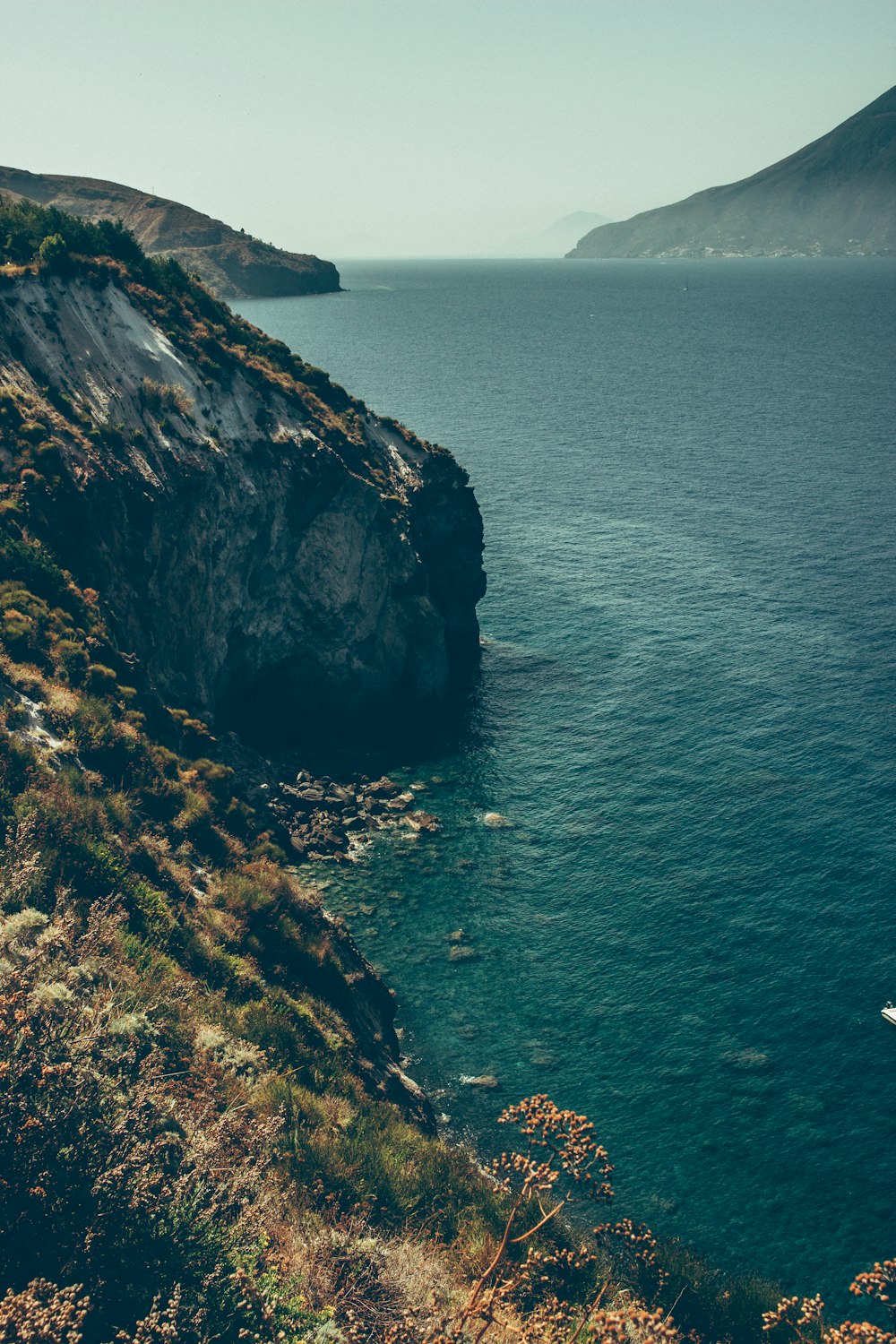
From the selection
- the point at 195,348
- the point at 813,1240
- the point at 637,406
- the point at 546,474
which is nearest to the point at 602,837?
the point at 813,1240

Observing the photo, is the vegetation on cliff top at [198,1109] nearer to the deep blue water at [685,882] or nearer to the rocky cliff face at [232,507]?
the rocky cliff face at [232,507]

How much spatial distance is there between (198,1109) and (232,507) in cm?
4966

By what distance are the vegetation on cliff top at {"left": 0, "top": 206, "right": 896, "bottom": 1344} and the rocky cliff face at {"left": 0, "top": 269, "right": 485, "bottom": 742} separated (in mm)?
4023

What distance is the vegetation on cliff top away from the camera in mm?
20812

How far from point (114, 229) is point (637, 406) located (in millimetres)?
131519

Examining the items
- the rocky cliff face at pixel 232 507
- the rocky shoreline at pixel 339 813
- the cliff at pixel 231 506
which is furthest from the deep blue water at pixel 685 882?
the rocky cliff face at pixel 232 507

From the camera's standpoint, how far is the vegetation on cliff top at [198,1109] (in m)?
20.8

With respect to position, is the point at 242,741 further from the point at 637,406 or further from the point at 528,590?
the point at 637,406

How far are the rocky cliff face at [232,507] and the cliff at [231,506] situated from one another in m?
0.15

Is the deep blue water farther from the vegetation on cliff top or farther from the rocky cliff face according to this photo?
the rocky cliff face

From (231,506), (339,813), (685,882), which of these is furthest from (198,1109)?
(231,506)

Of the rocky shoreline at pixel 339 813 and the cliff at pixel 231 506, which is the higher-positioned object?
the cliff at pixel 231 506

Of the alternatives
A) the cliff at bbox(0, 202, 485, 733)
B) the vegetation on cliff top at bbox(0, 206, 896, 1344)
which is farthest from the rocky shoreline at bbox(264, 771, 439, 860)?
the cliff at bbox(0, 202, 485, 733)

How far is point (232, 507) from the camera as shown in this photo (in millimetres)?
67312
